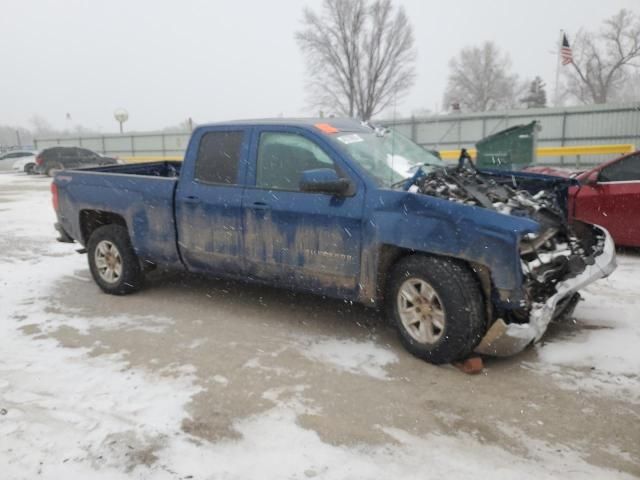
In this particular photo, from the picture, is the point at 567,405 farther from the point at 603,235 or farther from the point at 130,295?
the point at 130,295

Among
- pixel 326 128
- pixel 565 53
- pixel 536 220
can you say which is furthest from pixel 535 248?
pixel 565 53

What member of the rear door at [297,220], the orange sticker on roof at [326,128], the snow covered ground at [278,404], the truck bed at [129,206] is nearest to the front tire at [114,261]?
the truck bed at [129,206]

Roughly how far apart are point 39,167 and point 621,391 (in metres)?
26.9

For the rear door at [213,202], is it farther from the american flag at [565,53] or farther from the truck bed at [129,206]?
the american flag at [565,53]

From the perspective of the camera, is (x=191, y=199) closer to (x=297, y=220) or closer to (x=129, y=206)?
(x=129, y=206)

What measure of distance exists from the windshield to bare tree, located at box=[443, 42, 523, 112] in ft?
199

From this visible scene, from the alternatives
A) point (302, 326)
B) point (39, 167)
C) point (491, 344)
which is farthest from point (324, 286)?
point (39, 167)

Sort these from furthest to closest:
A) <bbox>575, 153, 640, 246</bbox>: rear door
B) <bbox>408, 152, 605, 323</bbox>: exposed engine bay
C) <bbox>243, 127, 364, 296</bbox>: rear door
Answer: <bbox>575, 153, 640, 246</bbox>: rear door → <bbox>243, 127, 364, 296</bbox>: rear door → <bbox>408, 152, 605, 323</bbox>: exposed engine bay

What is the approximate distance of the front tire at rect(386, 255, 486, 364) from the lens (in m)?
3.78

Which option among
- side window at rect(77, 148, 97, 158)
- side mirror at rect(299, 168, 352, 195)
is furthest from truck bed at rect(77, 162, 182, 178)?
side window at rect(77, 148, 97, 158)

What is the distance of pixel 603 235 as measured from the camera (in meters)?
4.74

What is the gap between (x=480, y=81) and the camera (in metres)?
63.0

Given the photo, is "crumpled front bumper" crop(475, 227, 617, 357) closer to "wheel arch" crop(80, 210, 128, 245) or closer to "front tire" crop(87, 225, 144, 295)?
"front tire" crop(87, 225, 144, 295)

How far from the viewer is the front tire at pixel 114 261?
5891mm
